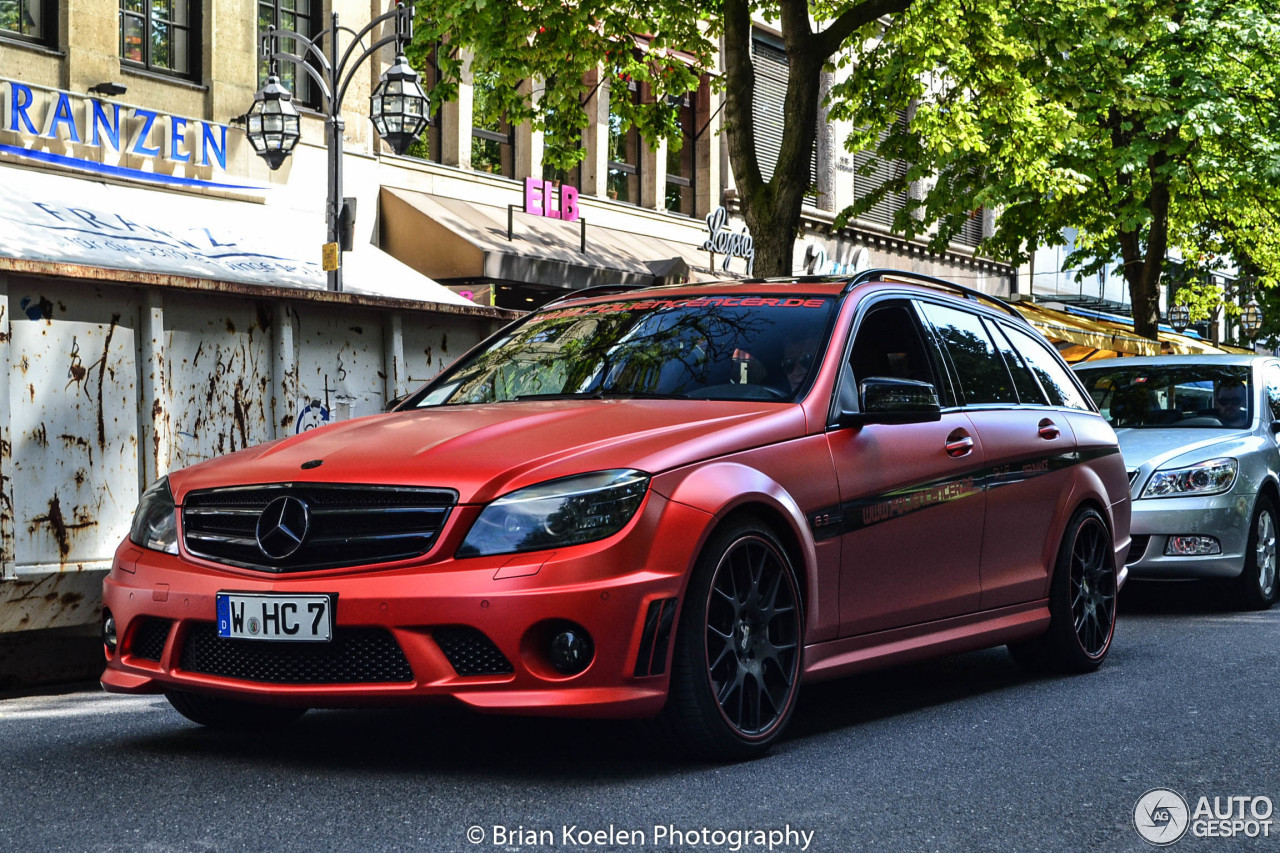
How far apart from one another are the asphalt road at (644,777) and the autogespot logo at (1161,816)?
1.4 inches

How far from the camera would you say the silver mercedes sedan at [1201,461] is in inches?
393

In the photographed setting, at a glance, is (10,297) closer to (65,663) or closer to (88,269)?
(88,269)

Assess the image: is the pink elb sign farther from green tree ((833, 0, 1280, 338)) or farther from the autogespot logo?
the autogespot logo

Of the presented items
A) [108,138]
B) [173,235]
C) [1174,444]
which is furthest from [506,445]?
[108,138]

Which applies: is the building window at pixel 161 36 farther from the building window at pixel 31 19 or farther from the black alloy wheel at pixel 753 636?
the black alloy wheel at pixel 753 636

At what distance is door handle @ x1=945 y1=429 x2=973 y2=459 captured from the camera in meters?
6.29

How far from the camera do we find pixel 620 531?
4.65 meters

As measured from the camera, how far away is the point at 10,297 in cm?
673

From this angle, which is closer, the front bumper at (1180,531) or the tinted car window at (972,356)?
the tinted car window at (972,356)

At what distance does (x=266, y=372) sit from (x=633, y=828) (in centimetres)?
435

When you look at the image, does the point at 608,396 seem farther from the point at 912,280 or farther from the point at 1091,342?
the point at 1091,342

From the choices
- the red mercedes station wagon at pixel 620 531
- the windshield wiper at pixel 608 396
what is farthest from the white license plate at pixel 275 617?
the windshield wiper at pixel 608 396

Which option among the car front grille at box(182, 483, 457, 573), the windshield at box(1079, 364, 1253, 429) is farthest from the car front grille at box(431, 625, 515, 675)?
the windshield at box(1079, 364, 1253, 429)

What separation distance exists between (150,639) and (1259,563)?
7497mm
